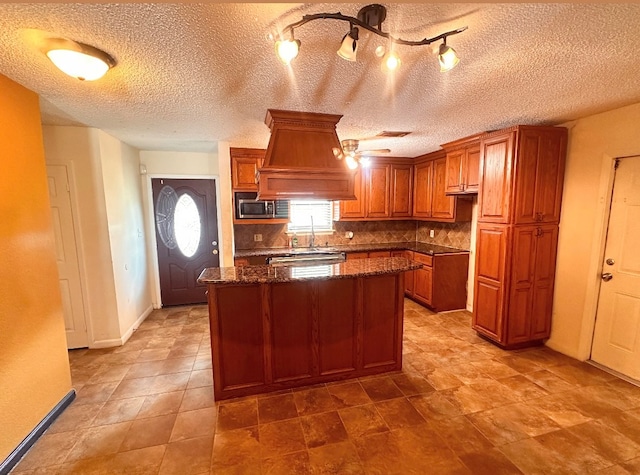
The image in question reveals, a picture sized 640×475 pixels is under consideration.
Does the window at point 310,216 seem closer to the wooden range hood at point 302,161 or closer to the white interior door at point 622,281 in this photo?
the wooden range hood at point 302,161

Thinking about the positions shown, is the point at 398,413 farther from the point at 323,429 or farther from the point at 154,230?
the point at 154,230

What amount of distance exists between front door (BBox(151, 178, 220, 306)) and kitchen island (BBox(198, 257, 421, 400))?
228 cm

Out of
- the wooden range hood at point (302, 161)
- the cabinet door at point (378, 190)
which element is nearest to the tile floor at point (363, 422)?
the wooden range hood at point (302, 161)

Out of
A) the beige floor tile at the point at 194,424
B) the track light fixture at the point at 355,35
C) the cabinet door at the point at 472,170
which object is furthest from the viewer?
the cabinet door at the point at 472,170

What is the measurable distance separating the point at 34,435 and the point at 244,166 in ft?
10.8

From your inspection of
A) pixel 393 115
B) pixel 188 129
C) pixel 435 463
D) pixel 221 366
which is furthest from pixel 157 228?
pixel 435 463

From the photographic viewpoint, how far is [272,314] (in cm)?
254

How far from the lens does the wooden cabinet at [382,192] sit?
492 cm

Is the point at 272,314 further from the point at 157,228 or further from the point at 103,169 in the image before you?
the point at 157,228

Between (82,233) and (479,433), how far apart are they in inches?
164

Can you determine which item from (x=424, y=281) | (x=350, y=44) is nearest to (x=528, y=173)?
(x=424, y=281)

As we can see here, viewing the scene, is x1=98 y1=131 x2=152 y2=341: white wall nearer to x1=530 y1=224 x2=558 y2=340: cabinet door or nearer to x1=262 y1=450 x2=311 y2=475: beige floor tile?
x1=262 y1=450 x2=311 y2=475: beige floor tile

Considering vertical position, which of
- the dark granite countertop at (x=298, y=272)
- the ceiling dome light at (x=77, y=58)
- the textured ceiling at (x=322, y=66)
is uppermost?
the textured ceiling at (x=322, y=66)

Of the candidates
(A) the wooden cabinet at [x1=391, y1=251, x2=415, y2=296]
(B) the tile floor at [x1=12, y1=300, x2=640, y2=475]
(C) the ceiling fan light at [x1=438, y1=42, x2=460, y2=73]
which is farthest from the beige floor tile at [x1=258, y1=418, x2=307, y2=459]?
(A) the wooden cabinet at [x1=391, y1=251, x2=415, y2=296]
